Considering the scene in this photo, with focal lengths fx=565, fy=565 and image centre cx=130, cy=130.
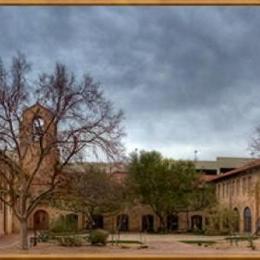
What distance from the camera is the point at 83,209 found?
12.5 metres

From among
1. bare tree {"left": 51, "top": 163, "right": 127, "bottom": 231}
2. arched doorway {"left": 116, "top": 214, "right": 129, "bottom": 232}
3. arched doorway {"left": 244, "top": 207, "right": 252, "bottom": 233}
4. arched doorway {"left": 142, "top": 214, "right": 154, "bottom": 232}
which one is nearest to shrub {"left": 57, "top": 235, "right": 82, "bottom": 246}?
bare tree {"left": 51, "top": 163, "right": 127, "bottom": 231}

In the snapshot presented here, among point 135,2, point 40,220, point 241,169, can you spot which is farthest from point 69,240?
point 135,2

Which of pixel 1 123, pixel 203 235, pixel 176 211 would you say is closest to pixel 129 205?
pixel 176 211

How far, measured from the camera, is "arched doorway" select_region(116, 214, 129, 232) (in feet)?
43.8

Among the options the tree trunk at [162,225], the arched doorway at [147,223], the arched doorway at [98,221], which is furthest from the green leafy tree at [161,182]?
the arched doorway at [98,221]

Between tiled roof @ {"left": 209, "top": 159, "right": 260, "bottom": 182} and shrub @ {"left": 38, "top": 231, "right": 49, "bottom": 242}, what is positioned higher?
tiled roof @ {"left": 209, "top": 159, "right": 260, "bottom": 182}

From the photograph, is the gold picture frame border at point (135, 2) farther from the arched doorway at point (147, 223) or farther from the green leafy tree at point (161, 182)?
the arched doorway at point (147, 223)

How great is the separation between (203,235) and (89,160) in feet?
16.5

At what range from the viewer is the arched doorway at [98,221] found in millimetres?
12873

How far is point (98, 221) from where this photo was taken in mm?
13188

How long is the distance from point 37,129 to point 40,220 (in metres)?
2.11

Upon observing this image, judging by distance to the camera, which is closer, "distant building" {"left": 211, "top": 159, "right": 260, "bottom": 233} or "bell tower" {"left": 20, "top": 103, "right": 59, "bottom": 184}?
"bell tower" {"left": 20, "top": 103, "right": 59, "bottom": 184}

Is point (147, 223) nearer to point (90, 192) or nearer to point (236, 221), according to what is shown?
point (90, 192)

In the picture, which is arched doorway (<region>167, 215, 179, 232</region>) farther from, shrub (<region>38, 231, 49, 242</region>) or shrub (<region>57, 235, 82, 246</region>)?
shrub (<region>38, 231, 49, 242</region>)
